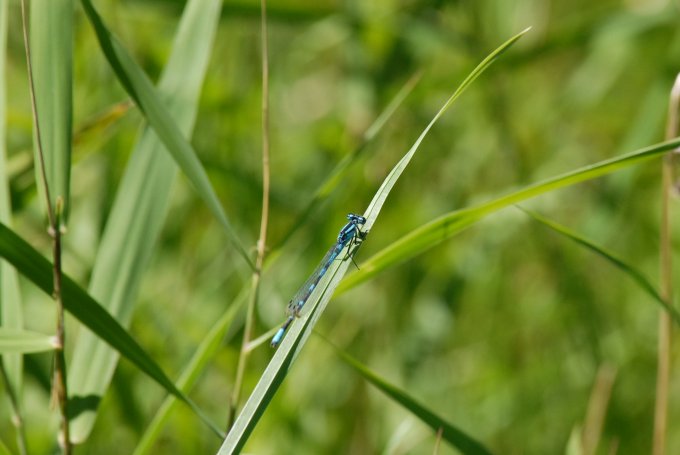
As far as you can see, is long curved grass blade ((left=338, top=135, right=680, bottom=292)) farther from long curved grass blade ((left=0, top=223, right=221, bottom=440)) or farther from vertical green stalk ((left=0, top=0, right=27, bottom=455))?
vertical green stalk ((left=0, top=0, right=27, bottom=455))

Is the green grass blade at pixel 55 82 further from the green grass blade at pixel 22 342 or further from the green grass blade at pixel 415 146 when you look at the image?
the green grass blade at pixel 415 146

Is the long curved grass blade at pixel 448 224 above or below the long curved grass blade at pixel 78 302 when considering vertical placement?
above

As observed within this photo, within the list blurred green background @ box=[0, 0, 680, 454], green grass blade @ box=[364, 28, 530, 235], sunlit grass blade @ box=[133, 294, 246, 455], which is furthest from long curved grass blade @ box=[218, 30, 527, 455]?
blurred green background @ box=[0, 0, 680, 454]

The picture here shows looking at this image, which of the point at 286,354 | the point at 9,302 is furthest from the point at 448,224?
the point at 9,302

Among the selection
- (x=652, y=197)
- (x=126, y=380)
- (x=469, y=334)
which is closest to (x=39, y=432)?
(x=126, y=380)

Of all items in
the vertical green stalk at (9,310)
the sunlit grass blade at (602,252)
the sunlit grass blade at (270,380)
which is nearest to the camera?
the sunlit grass blade at (270,380)

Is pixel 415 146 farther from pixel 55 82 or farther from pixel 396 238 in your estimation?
pixel 396 238

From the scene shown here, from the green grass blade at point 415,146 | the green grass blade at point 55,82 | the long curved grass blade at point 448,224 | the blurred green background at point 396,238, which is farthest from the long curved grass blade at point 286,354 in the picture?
the blurred green background at point 396,238

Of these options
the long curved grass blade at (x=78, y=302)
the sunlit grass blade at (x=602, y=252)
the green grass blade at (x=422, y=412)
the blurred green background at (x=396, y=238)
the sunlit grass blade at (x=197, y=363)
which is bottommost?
the long curved grass blade at (x=78, y=302)
